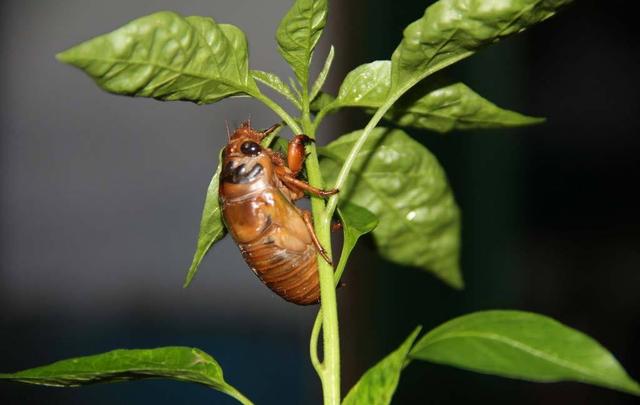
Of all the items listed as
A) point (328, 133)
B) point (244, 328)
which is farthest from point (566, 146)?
point (244, 328)

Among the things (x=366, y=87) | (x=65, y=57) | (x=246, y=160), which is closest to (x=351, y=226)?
(x=366, y=87)

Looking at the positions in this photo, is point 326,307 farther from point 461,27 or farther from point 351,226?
point 461,27

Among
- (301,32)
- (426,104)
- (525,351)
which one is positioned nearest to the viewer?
(525,351)

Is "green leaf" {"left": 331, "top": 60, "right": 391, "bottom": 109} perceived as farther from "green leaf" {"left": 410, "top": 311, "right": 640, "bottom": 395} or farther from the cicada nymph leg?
"green leaf" {"left": 410, "top": 311, "right": 640, "bottom": 395}

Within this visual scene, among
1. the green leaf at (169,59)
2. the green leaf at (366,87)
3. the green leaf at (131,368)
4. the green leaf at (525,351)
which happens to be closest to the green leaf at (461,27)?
the green leaf at (366,87)

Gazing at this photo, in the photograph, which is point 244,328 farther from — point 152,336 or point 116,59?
point 116,59

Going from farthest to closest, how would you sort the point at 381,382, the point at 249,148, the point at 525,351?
the point at 249,148 < the point at 381,382 < the point at 525,351
